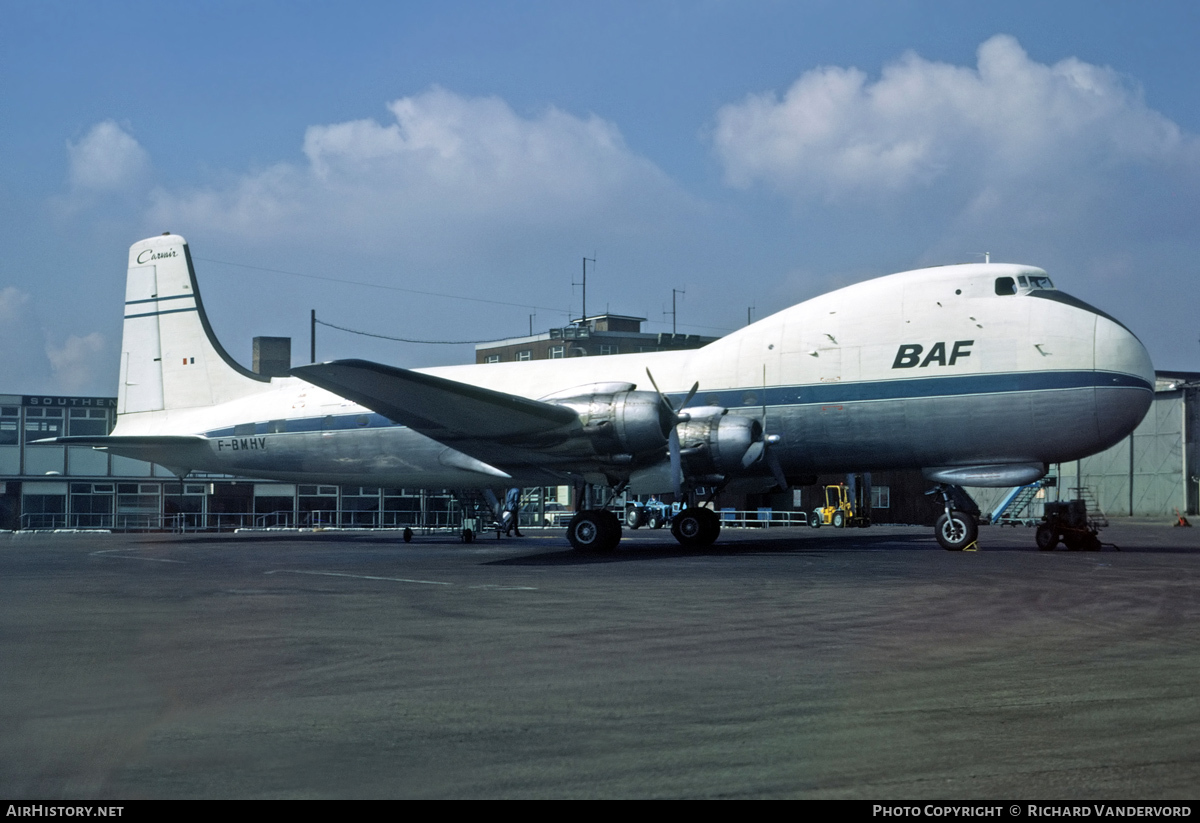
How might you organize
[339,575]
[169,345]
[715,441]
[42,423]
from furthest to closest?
1. [42,423]
2. [169,345]
3. [715,441]
4. [339,575]

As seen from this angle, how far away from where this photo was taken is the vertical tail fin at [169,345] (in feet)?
113

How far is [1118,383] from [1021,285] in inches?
121

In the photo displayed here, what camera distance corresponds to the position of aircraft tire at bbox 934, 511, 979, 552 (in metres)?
24.6

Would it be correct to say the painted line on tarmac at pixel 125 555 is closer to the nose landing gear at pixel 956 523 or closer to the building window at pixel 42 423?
the nose landing gear at pixel 956 523

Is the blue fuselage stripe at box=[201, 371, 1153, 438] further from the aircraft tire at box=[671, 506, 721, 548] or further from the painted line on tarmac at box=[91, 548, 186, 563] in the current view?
the painted line on tarmac at box=[91, 548, 186, 563]

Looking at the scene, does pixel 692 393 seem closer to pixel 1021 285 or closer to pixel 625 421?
pixel 625 421

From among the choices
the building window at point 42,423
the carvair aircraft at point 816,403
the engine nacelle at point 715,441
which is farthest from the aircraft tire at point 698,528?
the building window at point 42,423

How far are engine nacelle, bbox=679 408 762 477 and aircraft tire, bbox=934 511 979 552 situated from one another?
15.3ft

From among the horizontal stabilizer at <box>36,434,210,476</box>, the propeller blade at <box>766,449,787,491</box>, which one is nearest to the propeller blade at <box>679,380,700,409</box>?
the propeller blade at <box>766,449,787,491</box>

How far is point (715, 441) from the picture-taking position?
24.9m

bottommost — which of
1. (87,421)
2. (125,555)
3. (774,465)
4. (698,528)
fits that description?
(125,555)

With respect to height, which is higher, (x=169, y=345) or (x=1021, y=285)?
(x=1021, y=285)

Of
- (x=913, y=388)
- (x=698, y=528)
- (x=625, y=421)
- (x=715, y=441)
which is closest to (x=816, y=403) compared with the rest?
(x=913, y=388)

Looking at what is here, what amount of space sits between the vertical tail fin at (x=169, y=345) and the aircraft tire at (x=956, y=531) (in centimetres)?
2083
